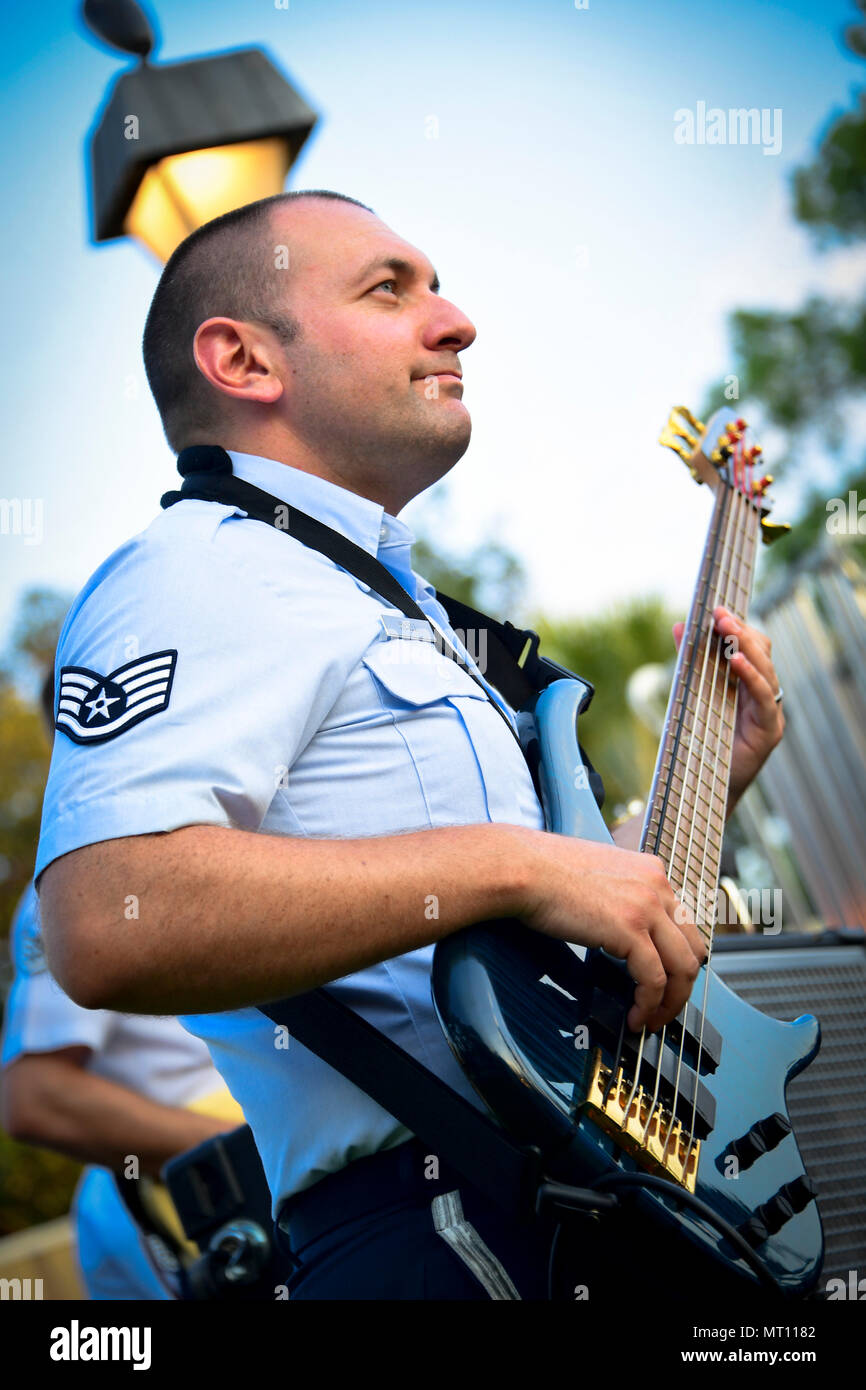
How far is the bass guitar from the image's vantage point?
3.86 ft

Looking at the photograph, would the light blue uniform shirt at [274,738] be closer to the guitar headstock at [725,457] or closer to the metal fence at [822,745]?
the guitar headstock at [725,457]

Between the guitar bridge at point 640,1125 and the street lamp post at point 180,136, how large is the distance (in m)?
2.26

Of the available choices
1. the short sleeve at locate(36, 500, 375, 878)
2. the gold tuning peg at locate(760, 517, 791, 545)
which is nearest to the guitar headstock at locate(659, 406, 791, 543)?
the gold tuning peg at locate(760, 517, 791, 545)

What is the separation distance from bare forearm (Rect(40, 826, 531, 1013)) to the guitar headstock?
146 centimetres

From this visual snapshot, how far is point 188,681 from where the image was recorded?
1190 millimetres

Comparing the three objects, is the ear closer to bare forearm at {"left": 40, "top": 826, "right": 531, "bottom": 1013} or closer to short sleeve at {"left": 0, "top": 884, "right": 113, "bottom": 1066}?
bare forearm at {"left": 40, "top": 826, "right": 531, "bottom": 1013}

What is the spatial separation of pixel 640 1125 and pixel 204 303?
1480 mm

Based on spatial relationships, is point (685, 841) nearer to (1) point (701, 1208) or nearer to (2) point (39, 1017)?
(1) point (701, 1208)

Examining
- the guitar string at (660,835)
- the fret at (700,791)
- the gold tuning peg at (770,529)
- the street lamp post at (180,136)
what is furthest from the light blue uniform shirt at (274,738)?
the street lamp post at (180,136)

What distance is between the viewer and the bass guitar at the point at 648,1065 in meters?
1.18

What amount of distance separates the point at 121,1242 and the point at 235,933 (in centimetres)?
204

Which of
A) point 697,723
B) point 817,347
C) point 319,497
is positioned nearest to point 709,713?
point 697,723
